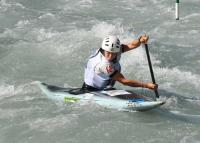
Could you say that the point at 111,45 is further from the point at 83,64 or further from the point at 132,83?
the point at 83,64

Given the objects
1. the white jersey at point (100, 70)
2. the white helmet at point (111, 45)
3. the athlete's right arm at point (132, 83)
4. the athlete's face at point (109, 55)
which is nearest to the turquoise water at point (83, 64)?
the white jersey at point (100, 70)

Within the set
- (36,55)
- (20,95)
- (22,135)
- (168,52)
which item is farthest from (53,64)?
(22,135)

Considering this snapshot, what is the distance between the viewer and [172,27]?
1399 centimetres

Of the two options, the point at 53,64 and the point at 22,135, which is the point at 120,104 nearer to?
the point at 22,135

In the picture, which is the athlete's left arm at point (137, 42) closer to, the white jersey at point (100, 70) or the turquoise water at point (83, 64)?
the white jersey at point (100, 70)

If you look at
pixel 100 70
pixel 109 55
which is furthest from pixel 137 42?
pixel 100 70

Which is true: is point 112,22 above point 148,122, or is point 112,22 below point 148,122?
above

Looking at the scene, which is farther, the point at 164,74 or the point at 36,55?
the point at 36,55

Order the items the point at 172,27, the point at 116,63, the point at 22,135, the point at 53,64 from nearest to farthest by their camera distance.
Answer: the point at 22,135 < the point at 116,63 < the point at 53,64 < the point at 172,27

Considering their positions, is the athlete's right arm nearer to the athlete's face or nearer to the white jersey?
the white jersey

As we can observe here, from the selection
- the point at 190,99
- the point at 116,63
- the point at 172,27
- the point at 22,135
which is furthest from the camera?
the point at 172,27

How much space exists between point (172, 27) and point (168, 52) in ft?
6.81

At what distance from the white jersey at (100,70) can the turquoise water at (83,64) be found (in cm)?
38

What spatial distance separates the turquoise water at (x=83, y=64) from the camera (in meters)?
8.14
